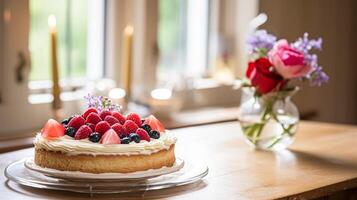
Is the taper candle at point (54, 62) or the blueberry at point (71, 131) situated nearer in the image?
the blueberry at point (71, 131)

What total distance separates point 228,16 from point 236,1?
0.24 ft

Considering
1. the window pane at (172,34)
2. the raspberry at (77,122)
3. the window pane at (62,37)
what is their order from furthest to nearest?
the window pane at (172,34)
the window pane at (62,37)
the raspberry at (77,122)

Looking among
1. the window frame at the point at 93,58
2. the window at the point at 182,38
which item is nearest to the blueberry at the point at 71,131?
the window frame at the point at 93,58

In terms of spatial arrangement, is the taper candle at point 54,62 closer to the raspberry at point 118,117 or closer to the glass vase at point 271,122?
the glass vase at point 271,122

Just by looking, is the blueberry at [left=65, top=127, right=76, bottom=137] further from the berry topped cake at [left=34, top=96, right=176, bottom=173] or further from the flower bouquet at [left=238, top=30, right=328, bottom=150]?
the flower bouquet at [left=238, top=30, right=328, bottom=150]

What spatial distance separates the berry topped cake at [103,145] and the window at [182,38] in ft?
4.98

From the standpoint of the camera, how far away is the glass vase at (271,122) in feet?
7.74

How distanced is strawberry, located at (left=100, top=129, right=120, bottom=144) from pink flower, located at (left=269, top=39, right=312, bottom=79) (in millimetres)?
666

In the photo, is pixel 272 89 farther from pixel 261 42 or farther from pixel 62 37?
pixel 62 37

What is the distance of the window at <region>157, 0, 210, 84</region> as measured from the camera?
11.2 feet

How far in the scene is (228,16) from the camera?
372cm

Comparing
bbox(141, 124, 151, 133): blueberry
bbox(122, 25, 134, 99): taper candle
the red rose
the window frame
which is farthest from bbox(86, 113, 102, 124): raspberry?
the window frame

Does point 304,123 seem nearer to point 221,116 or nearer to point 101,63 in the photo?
point 221,116

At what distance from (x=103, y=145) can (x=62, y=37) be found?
4.33 ft
